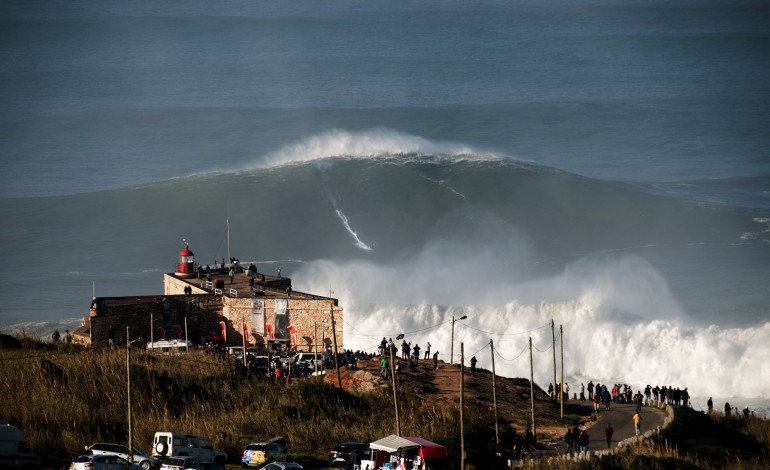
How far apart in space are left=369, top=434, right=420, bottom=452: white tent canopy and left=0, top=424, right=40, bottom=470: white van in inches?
326

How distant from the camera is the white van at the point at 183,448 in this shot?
32.4 m


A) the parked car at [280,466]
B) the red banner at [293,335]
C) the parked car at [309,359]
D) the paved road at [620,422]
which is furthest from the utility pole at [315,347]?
the parked car at [280,466]

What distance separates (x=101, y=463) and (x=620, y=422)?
18.4 m

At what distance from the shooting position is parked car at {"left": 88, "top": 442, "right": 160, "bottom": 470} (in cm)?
3090

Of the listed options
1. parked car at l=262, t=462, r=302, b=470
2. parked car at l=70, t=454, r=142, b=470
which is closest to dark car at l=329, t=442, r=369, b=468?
parked car at l=262, t=462, r=302, b=470

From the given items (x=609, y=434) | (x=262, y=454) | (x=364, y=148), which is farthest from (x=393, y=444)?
(x=364, y=148)

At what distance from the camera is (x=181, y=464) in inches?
1188

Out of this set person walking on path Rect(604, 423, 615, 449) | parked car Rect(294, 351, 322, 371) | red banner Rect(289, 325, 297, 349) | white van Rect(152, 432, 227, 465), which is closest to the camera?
white van Rect(152, 432, 227, 465)

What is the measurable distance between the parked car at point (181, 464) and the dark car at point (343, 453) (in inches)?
156

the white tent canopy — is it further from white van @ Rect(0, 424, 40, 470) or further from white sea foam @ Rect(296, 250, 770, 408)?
white sea foam @ Rect(296, 250, 770, 408)

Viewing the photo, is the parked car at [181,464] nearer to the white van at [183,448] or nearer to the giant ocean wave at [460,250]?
the white van at [183,448]

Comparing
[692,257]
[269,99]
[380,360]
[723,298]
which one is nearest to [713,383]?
[723,298]

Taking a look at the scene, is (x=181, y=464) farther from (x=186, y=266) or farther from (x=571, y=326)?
(x=571, y=326)

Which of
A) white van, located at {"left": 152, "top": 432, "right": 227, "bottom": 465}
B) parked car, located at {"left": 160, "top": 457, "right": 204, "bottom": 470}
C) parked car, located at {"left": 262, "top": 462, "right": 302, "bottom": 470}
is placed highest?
white van, located at {"left": 152, "top": 432, "right": 227, "bottom": 465}
